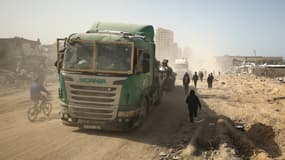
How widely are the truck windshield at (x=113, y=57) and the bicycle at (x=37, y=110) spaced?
451 centimetres

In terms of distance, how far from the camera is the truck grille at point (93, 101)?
9.52 meters

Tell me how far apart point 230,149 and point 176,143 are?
1.86 metres

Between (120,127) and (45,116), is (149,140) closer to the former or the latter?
(120,127)

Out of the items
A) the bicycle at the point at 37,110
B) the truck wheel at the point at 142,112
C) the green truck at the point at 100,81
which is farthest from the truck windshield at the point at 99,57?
the bicycle at the point at 37,110

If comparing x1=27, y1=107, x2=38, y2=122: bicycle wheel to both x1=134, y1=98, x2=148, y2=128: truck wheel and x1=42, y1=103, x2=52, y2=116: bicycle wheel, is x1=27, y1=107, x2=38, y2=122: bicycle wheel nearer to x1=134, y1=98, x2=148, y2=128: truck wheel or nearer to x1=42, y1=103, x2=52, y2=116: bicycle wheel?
x1=42, y1=103, x2=52, y2=116: bicycle wheel

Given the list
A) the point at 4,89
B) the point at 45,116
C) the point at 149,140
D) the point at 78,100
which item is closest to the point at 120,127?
the point at 149,140

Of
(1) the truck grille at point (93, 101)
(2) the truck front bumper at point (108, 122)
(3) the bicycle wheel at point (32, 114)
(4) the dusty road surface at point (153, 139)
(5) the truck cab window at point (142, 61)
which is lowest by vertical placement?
(4) the dusty road surface at point (153, 139)


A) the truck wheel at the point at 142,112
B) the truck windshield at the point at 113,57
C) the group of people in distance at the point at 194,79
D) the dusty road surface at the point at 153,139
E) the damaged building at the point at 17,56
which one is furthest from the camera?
the damaged building at the point at 17,56

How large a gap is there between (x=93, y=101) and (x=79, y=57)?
5.20 feet

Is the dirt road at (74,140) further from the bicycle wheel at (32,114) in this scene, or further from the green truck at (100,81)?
the green truck at (100,81)

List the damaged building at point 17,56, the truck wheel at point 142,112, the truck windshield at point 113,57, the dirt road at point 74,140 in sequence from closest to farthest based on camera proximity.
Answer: the dirt road at point 74,140 < the truck windshield at point 113,57 < the truck wheel at point 142,112 < the damaged building at point 17,56

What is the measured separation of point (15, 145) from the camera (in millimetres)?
8336

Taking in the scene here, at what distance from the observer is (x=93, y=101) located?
9.61m

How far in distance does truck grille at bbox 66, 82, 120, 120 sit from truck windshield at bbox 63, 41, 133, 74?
629mm
